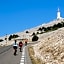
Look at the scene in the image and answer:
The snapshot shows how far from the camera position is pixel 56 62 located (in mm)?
24344

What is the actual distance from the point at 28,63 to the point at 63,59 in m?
2.89

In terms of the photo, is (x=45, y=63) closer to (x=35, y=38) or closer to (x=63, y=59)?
(x=63, y=59)

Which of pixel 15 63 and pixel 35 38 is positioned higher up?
pixel 35 38

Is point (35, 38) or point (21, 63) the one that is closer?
point (21, 63)

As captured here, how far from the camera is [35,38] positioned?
452ft

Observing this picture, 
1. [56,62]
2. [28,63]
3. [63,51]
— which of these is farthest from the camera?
[63,51]

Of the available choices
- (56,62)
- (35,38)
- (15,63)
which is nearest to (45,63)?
(56,62)

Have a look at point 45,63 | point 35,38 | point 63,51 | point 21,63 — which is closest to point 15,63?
point 21,63

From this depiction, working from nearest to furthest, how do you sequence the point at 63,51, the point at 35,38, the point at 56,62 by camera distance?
the point at 56,62 → the point at 63,51 → the point at 35,38

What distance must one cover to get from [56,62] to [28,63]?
2805 millimetres

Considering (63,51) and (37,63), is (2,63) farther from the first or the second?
(63,51)

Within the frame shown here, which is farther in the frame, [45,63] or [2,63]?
[2,63]

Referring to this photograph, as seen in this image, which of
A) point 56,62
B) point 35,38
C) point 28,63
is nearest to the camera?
point 56,62

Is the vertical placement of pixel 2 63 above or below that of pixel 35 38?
below
